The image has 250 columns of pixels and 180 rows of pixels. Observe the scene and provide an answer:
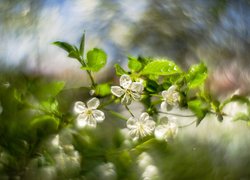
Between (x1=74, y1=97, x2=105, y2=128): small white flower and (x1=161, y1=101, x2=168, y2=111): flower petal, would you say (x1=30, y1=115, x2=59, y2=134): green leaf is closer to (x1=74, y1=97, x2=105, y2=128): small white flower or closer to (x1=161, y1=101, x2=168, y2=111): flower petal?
(x1=74, y1=97, x2=105, y2=128): small white flower

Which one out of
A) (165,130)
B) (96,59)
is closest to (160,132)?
(165,130)

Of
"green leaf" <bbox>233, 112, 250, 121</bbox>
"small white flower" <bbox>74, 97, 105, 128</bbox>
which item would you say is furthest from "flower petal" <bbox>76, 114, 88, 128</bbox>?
"green leaf" <bbox>233, 112, 250, 121</bbox>

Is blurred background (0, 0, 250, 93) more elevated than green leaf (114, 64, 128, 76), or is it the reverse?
blurred background (0, 0, 250, 93)

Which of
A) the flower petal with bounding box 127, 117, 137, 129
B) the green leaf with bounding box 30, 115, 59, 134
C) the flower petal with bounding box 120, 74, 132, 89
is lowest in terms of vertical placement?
the flower petal with bounding box 127, 117, 137, 129

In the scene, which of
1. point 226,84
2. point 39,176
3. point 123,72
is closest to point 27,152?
point 39,176

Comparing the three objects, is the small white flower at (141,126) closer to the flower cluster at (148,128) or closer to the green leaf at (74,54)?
the flower cluster at (148,128)

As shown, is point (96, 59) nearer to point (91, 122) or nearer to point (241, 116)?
point (91, 122)
